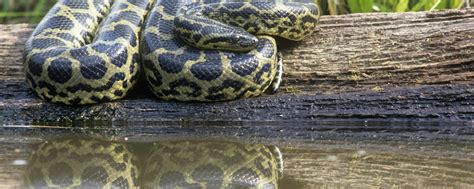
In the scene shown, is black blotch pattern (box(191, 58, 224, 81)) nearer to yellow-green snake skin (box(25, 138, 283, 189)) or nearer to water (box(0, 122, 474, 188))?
water (box(0, 122, 474, 188))

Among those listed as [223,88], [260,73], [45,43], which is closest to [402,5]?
[260,73]

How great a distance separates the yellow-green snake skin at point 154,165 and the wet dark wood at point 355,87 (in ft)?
3.43

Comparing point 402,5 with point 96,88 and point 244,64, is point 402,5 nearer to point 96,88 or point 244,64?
point 244,64

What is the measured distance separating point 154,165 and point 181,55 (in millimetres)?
2185

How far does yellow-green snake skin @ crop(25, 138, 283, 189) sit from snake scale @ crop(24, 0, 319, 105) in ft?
3.05

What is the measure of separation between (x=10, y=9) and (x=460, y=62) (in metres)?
8.34

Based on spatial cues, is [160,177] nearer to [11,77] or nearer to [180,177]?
[180,177]

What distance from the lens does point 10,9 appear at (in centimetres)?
1375

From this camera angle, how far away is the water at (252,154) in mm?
6512

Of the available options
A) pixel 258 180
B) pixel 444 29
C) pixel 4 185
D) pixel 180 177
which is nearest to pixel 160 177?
pixel 180 177

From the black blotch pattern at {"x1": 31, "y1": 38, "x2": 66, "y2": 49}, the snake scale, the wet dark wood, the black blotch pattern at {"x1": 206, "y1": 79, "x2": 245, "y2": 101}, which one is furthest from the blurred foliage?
the black blotch pattern at {"x1": 31, "y1": 38, "x2": 66, "y2": 49}

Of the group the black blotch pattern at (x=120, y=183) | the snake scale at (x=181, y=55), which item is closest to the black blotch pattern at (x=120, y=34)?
the snake scale at (x=181, y=55)

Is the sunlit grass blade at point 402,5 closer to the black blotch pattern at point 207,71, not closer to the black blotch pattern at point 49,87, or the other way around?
the black blotch pattern at point 207,71

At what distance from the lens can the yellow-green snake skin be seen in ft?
21.3
